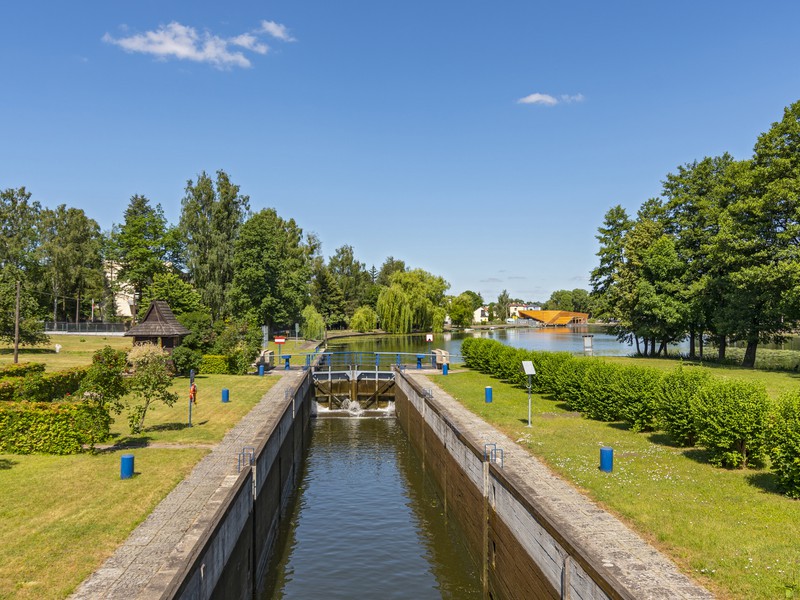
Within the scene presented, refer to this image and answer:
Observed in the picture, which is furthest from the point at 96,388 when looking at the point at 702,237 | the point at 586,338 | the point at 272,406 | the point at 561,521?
the point at 702,237

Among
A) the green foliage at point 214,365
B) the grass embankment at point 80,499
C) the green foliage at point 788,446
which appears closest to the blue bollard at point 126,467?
the grass embankment at point 80,499

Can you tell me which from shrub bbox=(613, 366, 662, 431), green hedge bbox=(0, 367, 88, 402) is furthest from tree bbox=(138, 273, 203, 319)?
shrub bbox=(613, 366, 662, 431)

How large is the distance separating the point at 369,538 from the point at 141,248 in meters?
65.0

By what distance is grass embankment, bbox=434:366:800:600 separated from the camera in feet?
32.4

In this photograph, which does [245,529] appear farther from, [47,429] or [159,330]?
[159,330]

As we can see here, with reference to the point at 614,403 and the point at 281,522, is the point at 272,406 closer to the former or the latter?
the point at 281,522

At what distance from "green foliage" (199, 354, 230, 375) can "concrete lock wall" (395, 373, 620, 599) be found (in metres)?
20.8

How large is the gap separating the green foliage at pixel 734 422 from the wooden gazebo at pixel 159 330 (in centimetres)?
3155

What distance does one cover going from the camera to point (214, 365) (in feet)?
132

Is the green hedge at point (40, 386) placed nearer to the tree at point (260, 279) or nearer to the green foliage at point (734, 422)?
the green foliage at point (734, 422)

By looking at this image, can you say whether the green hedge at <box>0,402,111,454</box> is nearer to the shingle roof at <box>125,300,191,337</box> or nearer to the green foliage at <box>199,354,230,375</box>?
the shingle roof at <box>125,300,191,337</box>

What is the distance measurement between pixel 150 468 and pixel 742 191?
39.6m

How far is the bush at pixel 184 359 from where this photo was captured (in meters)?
37.8

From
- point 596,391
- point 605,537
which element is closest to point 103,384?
point 605,537
